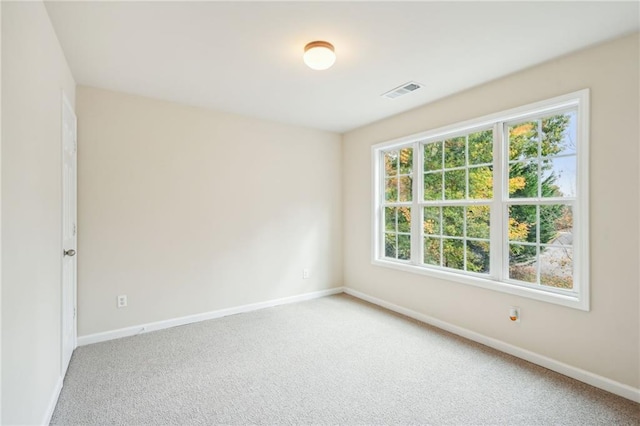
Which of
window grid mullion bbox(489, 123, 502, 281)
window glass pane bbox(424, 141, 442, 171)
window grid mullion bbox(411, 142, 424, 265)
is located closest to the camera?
window grid mullion bbox(489, 123, 502, 281)

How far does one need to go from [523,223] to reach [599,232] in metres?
0.58

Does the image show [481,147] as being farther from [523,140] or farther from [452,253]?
[452,253]

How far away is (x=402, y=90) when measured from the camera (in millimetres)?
3104

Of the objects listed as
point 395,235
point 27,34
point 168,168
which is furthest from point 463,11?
point 168,168

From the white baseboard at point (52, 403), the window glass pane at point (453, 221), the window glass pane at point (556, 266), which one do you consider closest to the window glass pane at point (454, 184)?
the window glass pane at point (453, 221)

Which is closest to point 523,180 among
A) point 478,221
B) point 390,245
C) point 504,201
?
point 504,201

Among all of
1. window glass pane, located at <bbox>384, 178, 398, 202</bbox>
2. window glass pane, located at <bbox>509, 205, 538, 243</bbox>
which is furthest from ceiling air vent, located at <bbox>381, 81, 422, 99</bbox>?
window glass pane, located at <bbox>509, 205, 538, 243</bbox>

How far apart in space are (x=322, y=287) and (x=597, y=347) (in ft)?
10.1

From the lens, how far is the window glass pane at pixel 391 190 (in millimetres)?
4113

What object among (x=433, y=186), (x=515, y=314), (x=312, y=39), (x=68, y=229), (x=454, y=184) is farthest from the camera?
(x=433, y=186)

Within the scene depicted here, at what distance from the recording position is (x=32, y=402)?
1617 millimetres

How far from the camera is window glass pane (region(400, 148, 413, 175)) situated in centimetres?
387

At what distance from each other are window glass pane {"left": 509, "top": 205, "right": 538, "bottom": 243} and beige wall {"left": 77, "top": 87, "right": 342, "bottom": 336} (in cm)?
245

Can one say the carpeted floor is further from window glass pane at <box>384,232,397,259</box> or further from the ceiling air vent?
the ceiling air vent
